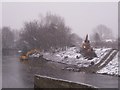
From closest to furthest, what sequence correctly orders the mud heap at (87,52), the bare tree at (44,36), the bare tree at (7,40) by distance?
the mud heap at (87,52) < the bare tree at (44,36) < the bare tree at (7,40)

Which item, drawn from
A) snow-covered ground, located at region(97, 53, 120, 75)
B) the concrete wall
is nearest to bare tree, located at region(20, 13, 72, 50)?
snow-covered ground, located at region(97, 53, 120, 75)

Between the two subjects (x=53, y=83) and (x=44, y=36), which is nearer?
(x=53, y=83)

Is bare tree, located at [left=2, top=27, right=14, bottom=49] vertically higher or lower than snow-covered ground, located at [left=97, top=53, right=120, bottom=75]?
higher

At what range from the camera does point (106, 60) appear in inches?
1369

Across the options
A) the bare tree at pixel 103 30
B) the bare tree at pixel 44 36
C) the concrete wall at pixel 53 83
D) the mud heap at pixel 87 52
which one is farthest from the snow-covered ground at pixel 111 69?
the bare tree at pixel 103 30

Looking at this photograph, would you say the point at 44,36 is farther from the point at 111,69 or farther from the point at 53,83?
the point at 53,83

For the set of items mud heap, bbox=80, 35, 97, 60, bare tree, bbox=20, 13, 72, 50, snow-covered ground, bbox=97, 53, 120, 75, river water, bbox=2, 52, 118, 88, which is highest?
bare tree, bbox=20, 13, 72, 50

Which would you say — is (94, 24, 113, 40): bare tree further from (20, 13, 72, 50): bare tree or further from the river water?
the river water

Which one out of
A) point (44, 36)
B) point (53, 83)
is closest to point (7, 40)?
point (44, 36)

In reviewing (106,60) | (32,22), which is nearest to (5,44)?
(32,22)

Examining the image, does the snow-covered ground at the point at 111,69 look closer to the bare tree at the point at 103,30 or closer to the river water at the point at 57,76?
the river water at the point at 57,76

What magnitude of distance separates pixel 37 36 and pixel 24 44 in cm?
650

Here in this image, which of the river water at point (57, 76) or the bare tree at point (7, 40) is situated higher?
the bare tree at point (7, 40)

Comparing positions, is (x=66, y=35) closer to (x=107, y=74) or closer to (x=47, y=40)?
(x=47, y=40)
